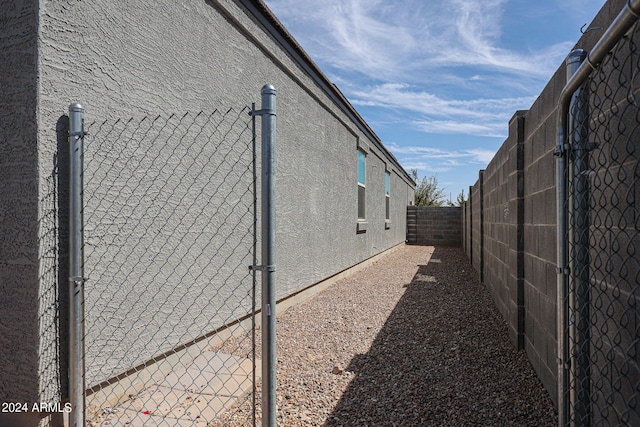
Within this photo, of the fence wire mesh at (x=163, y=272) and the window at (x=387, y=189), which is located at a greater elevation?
the window at (x=387, y=189)

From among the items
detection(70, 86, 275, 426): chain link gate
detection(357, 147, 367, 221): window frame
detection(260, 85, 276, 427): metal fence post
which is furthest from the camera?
detection(357, 147, 367, 221): window frame

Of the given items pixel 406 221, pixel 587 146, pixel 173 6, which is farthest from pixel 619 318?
pixel 406 221

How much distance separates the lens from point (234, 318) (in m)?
4.49

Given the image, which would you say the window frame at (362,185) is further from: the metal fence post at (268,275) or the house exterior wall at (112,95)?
the metal fence post at (268,275)

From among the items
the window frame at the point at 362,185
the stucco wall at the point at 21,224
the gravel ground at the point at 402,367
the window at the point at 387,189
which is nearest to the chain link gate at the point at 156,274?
the stucco wall at the point at 21,224

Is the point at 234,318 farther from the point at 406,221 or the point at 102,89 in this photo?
the point at 406,221

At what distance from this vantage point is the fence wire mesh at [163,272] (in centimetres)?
283

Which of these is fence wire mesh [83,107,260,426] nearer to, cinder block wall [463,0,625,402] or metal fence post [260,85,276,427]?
metal fence post [260,85,276,427]

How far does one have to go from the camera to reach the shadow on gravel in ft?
9.63

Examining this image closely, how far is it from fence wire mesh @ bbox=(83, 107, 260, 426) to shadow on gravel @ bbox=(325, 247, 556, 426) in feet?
3.12

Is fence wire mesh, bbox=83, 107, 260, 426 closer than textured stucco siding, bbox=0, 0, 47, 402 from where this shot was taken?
No

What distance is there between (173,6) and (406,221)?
57.5 ft

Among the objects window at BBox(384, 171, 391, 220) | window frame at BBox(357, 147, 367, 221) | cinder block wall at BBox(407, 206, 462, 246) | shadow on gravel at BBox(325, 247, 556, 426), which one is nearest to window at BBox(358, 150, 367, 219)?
window frame at BBox(357, 147, 367, 221)

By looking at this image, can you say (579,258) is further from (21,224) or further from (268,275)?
(21,224)
